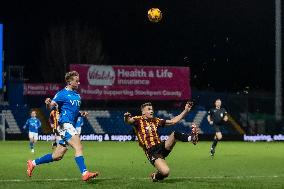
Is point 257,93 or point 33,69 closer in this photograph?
point 257,93

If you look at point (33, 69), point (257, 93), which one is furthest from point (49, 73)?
point (257, 93)

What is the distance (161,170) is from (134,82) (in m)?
30.0

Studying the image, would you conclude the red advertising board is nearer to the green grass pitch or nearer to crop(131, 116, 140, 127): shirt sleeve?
the green grass pitch

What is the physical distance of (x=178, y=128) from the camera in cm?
4403

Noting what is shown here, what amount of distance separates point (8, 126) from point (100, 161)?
72.5 ft

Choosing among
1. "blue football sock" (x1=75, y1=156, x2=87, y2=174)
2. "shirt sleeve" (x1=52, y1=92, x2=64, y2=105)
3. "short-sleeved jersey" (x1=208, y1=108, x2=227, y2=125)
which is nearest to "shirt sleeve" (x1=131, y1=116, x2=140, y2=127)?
"blue football sock" (x1=75, y1=156, x2=87, y2=174)

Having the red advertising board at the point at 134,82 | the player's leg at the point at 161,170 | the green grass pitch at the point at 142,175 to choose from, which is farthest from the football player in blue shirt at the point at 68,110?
the red advertising board at the point at 134,82

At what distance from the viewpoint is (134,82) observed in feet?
140

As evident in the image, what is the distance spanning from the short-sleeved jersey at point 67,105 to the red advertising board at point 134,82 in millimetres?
28063

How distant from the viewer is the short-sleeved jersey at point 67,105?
13.3 meters

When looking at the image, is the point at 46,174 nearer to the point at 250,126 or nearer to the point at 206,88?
the point at 250,126

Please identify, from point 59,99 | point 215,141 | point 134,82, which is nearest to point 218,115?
point 215,141

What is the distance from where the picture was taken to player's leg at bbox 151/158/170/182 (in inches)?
510

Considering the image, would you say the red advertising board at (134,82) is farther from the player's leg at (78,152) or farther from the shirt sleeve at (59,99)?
the player's leg at (78,152)
